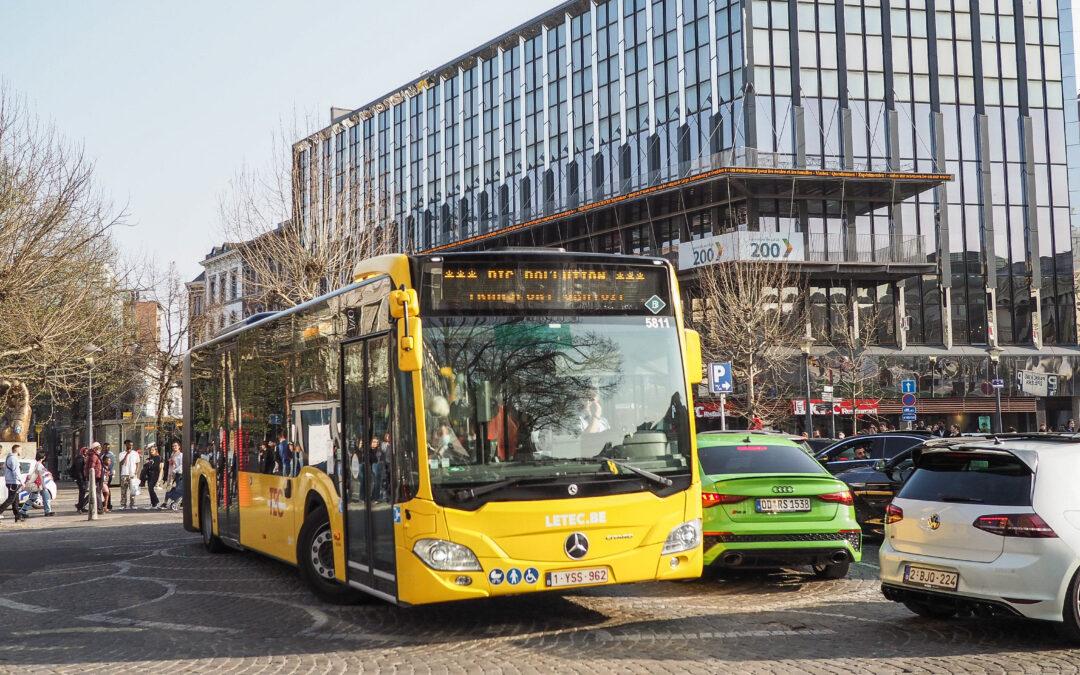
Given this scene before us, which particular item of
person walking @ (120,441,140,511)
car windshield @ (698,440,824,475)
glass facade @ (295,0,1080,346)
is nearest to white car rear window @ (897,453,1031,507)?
car windshield @ (698,440,824,475)

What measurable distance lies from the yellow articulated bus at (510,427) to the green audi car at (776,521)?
167cm

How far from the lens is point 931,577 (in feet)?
27.0

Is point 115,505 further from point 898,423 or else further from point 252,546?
point 898,423

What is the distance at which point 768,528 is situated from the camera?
1070 cm

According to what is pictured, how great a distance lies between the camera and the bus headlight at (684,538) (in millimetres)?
8914

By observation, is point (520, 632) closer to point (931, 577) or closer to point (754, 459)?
point (931, 577)

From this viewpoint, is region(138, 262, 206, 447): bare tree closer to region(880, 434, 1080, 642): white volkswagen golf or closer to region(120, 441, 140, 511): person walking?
region(120, 441, 140, 511): person walking

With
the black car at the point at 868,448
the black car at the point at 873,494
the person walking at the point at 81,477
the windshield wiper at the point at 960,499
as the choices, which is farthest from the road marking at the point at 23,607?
the person walking at the point at 81,477

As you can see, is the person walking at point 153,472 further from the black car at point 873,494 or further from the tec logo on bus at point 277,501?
the black car at point 873,494

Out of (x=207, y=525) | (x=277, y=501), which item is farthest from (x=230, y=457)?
(x=207, y=525)

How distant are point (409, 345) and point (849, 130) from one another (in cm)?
4903

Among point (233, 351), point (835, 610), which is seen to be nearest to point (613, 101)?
point (233, 351)

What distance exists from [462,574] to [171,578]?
20.5 feet

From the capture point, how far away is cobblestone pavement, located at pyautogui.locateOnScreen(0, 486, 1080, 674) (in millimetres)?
7766
